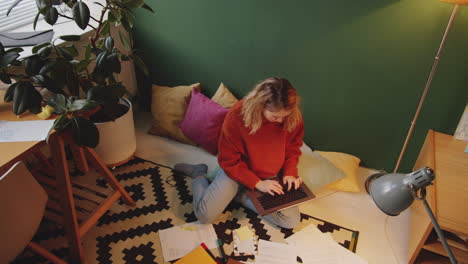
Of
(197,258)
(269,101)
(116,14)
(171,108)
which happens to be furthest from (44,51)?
(197,258)

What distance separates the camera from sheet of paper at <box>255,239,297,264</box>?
1.50 meters

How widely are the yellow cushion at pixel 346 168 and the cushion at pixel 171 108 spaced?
0.93m

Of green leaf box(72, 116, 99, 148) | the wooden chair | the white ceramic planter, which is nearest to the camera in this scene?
the wooden chair

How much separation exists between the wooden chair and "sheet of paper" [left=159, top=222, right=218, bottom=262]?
60cm

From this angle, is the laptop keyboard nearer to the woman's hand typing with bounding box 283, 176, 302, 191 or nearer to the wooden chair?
the woman's hand typing with bounding box 283, 176, 302, 191

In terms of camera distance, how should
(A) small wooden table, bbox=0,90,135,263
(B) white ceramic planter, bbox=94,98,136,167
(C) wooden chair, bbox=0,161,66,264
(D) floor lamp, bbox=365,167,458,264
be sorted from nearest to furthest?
(D) floor lamp, bbox=365,167,458,264 → (C) wooden chair, bbox=0,161,66,264 → (A) small wooden table, bbox=0,90,135,263 → (B) white ceramic planter, bbox=94,98,136,167

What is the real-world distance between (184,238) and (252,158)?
1.72 feet

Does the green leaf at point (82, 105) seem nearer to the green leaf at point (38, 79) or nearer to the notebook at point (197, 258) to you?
the green leaf at point (38, 79)

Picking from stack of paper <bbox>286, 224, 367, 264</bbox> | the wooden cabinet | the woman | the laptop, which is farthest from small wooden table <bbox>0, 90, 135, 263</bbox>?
the wooden cabinet

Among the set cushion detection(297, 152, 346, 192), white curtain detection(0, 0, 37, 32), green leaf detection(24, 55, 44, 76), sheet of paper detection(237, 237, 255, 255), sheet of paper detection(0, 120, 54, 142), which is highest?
white curtain detection(0, 0, 37, 32)

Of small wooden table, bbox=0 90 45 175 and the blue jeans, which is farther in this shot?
the blue jeans

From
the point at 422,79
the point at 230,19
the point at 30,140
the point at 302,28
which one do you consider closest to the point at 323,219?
the point at 422,79

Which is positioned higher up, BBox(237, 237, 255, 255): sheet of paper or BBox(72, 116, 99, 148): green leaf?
BBox(72, 116, 99, 148): green leaf

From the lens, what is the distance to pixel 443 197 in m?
1.30
